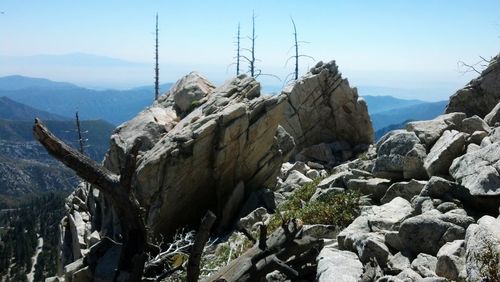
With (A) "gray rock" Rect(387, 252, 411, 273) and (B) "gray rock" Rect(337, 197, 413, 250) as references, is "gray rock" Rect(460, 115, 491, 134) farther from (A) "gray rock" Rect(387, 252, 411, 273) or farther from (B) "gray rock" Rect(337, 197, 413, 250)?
(A) "gray rock" Rect(387, 252, 411, 273)

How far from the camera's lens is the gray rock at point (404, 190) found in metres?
16.1

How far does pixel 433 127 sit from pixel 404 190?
4.26 m

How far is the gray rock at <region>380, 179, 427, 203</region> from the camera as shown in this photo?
16078 mm

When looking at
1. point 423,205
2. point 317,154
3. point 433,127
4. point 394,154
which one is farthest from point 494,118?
point 317,154

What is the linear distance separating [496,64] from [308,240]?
64.0ft

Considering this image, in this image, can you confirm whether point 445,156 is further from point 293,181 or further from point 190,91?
point 190,91

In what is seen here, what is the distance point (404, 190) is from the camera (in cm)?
1642

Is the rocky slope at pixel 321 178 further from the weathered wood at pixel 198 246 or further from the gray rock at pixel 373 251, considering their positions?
the weathered wood at pixel 198 246

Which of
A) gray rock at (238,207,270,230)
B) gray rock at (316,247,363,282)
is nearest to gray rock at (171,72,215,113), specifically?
gray rock at (238,207,270,230)

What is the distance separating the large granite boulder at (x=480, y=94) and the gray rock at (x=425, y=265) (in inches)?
684

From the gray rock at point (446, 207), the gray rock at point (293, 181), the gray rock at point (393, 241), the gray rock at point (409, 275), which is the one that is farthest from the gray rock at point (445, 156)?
the gray rock at point (293, 181)

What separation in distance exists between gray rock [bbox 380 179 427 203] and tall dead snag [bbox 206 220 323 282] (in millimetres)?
4608

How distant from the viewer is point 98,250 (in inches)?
619

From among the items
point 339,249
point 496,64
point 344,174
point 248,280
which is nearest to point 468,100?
point 496,64
